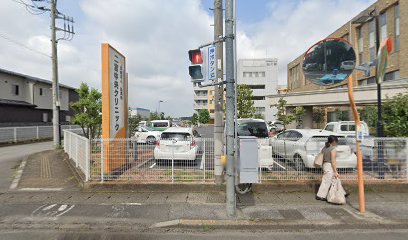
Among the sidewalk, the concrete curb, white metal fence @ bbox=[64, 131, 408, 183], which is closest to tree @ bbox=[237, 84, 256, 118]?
white metal fence @ bbox=[64, 131, 408, 183]

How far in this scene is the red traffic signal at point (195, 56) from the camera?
17.5 ft

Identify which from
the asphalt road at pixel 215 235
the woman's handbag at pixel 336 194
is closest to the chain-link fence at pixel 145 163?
the asphalt road at pixel 215 235

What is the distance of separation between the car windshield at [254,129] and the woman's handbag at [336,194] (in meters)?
5.40

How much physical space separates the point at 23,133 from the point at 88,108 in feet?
35.2

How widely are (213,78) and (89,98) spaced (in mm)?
10079

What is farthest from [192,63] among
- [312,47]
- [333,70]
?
[333,70]

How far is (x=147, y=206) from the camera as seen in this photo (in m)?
5.52

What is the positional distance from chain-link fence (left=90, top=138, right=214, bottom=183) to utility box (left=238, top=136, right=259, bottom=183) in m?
1.51

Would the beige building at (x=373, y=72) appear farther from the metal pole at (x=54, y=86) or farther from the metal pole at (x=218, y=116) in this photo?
the metal pole at (x=54, y=86)

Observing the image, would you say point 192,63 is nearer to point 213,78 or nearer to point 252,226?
point 213,78

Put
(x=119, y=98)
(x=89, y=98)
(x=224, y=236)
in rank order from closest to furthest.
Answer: (x=224, y=236) → (x=119, y=98) → (x=89, y=98)

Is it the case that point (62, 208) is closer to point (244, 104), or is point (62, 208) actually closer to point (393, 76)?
point (244, 104)

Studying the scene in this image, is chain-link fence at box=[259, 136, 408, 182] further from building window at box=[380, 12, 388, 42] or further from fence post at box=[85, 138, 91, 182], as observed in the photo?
building window at box=[380, 12, 388, 42]

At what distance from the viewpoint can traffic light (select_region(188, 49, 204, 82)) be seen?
5.34m
